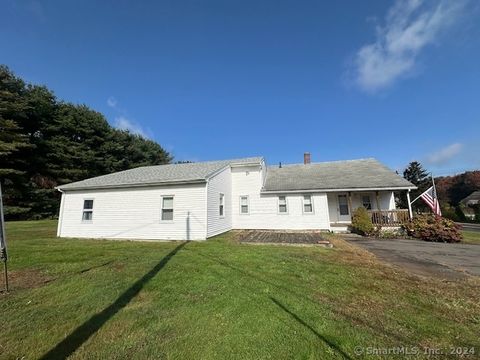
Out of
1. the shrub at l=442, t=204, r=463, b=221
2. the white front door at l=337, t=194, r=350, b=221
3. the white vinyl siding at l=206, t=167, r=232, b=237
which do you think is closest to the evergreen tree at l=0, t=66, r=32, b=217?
the white vinyl siding at l=206, t=167, r=232, b=237

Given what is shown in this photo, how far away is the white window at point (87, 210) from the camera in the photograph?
47.9 ft

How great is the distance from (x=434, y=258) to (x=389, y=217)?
760 centimetres

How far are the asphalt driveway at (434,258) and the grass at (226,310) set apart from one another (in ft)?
3.07

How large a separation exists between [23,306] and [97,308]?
4.83 ft

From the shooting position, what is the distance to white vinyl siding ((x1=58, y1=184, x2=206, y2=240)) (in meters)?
12.9

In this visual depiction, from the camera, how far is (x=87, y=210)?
48.1 ft

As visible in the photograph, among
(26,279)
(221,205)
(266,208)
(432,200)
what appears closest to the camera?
(26,279)

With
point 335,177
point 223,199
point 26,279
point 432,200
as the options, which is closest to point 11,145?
point 223,199

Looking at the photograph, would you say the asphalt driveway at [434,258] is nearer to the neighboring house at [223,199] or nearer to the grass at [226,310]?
the grass at [226,310]

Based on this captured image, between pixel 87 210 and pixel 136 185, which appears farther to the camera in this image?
pixel 87 210

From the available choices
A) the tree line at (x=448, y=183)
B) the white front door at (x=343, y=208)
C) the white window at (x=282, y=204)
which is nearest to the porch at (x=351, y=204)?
the white front door at (x=343, y=208)

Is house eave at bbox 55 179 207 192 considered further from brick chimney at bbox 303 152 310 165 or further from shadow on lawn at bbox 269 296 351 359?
brick chimney at bbox 303 152 310 165

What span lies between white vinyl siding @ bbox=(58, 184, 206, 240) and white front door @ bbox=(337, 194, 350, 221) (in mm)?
10996

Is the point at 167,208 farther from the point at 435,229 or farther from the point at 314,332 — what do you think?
the point at 435,229
